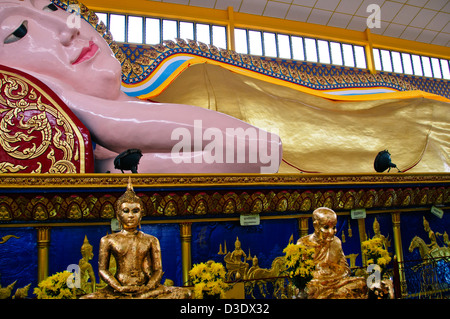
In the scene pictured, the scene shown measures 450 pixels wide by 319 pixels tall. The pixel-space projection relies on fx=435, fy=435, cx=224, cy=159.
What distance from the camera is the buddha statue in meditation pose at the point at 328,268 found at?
99.5 inches

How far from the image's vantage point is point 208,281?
2.13m

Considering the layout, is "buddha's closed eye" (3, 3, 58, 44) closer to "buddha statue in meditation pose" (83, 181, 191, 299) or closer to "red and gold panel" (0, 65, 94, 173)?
"red and gold panel" (0, 65, 94, 173)

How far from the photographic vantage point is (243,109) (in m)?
4.13

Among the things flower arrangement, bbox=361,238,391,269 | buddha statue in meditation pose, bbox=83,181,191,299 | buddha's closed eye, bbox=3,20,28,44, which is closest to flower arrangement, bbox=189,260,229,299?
buddha statue in meditation pose, bbox=83,181,191,299

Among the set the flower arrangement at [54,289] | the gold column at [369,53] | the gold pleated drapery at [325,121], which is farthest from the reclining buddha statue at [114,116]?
the gold column at [369,53]

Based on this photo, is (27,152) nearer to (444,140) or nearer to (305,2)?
(444,140)

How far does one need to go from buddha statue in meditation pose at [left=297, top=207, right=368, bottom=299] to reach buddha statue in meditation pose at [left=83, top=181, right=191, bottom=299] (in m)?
0.82

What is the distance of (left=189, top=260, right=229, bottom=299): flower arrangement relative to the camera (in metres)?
2.10

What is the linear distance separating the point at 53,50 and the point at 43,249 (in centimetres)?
167

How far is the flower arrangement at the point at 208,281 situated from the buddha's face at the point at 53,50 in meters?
2.02

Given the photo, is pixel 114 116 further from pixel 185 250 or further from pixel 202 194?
pixel 185 250

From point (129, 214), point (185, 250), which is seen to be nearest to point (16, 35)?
point (129, 214)

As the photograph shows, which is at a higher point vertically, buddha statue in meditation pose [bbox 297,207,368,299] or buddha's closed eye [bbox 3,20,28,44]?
buddha's closed eye [bbox 3,20,28,44]
